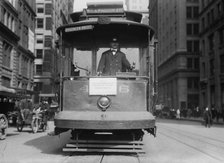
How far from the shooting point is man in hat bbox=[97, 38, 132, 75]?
8562 millimetres

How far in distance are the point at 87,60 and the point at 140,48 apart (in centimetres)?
141

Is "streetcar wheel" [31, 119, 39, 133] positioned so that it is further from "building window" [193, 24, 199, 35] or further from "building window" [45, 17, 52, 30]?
"building window" [193, 24, 199, 35]

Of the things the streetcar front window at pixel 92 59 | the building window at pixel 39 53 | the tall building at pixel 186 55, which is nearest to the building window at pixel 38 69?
the building window at pixel 39 53

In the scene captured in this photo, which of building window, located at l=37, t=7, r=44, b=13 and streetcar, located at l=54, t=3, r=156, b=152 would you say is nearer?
streetcar, located at l=54, t=3, r=156, b=152

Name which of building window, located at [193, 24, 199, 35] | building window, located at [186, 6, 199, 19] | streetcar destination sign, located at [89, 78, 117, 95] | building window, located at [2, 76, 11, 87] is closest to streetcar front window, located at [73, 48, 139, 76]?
streetcar destination sign, located at [89, 78, 117, 95]

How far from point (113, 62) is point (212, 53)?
41.2 metres

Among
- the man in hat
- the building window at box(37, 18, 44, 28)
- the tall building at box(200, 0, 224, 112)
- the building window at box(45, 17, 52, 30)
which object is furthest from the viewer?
the building window at box(37, 18, 44, 28)

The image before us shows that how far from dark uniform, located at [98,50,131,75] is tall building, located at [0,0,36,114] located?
23170mm

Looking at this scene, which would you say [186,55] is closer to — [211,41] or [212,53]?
[211,41]

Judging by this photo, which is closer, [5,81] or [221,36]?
[5,81]

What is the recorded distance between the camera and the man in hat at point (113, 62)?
8.56m

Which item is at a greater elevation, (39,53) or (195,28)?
(195,28)

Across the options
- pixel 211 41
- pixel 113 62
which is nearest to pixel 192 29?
pixel 211 41

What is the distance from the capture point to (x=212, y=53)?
47.3 meters
